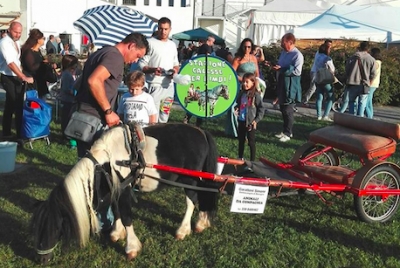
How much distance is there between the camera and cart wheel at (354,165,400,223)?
15.3 ft

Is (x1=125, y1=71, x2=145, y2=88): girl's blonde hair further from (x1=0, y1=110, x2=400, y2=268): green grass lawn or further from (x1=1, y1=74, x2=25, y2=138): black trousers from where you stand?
(x1=1, y1=74, x2=25, y2=138): black trousers

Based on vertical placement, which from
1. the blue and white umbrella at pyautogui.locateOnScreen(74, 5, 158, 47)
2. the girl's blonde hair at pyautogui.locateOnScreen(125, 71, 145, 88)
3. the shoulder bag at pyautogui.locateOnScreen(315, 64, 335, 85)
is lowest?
the shoulder bag at pyautogui.locateOnScreen(315, 64, 335, 85)

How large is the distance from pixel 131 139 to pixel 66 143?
426 cm

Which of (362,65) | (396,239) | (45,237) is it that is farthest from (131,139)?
(362,65)

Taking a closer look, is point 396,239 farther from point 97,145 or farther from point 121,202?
point 97,145

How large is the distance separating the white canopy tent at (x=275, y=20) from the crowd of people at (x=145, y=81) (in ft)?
38.7

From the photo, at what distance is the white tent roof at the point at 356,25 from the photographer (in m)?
15.7

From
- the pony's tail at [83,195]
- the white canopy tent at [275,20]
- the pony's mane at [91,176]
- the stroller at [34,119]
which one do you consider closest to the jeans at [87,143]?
the pony's mane at [91,176]

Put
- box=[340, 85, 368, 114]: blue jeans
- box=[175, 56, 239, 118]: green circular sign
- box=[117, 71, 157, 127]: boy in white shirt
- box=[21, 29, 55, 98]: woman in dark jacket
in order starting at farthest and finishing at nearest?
box=[340, 85, 368, 114]: blue jeans, box=[21, 29, 55, 98]: woman in dark jacket, box=[175, 56, 239, 118]: green circular sign, box=[117, 71, 157, 127]: boy in white shirt

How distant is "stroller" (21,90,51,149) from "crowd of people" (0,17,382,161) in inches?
5.0

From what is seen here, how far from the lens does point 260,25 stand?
74.7 ft

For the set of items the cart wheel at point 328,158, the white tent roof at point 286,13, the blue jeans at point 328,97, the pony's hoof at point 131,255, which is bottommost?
the pony's hoof at point 131,255

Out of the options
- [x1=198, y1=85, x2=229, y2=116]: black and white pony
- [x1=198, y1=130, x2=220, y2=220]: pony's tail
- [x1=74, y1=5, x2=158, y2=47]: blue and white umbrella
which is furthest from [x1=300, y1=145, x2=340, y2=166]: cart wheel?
[x1=74, y1=5, x2=158, y2=47]: blue and white umbrella

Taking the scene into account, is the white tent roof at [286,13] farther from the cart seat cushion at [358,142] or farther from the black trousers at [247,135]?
the cart seat cushion at [358,142]
